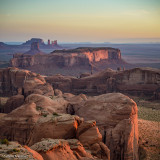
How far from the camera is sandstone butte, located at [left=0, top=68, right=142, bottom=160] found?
45.1ft

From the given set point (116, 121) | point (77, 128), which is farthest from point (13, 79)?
point (77, 128)

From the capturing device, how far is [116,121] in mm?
20469

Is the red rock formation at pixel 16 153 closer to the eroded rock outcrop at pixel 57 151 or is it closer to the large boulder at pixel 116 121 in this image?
the eroded rock outcrop at pixel 57 151

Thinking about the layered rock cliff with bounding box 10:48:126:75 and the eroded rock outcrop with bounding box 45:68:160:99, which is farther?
the layered rock cliff with bounding box 10:48:126:75

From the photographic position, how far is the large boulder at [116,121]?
18.7m

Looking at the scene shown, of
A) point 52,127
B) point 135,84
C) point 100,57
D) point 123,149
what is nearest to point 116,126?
point 123,149

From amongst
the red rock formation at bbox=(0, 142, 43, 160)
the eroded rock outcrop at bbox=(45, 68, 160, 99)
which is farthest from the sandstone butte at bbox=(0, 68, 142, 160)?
the eroded rock outcrop at bbox=(45, 68, 160, 99)

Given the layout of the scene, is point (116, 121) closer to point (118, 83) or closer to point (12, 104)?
point (12, 104)

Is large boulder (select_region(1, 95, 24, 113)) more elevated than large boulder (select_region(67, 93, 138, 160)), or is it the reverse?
large boulder (select_region(67, 93, 138, 160))

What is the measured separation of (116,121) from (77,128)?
17.4ft

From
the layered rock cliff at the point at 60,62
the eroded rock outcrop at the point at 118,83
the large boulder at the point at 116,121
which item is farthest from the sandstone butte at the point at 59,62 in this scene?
the large boulder at the point at 116,121

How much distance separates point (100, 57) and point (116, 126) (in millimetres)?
113298

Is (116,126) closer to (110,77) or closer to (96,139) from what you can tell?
(96,139)

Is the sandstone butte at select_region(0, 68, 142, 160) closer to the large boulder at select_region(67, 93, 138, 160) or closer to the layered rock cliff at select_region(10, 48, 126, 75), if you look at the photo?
the large boulder at select_region(67, 93, 138, 160)
